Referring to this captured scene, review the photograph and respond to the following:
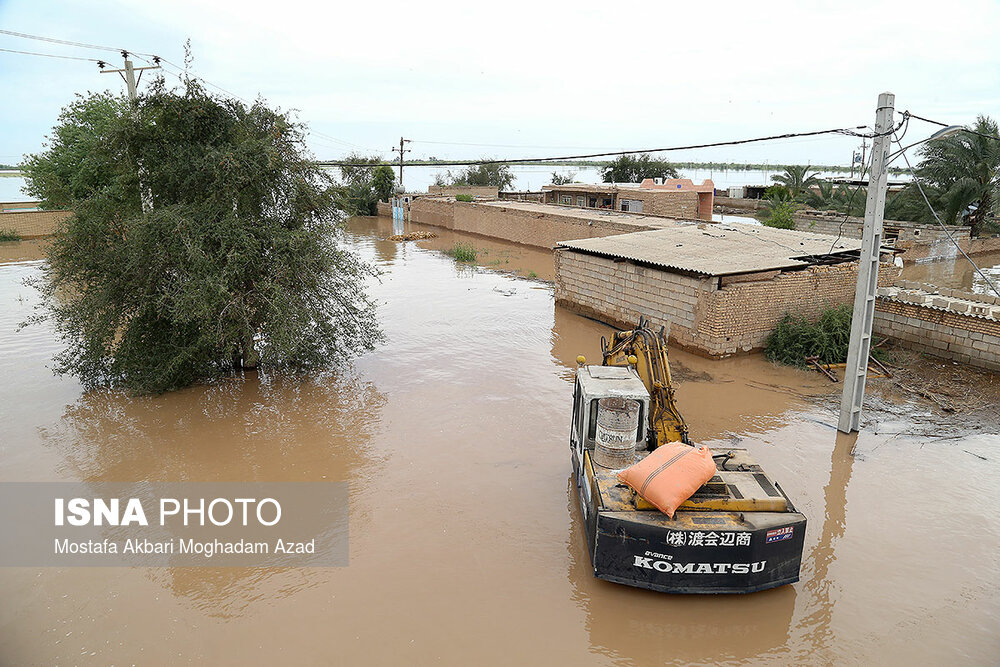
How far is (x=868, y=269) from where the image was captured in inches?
409

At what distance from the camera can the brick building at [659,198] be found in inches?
1517

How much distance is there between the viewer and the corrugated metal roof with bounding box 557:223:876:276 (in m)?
15.8

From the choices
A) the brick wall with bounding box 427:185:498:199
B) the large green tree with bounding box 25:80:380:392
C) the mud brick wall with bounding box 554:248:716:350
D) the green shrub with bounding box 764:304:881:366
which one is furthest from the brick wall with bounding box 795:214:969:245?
the brick wall with bounding box 427:185:498:199

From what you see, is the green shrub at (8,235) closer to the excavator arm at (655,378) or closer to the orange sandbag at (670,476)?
the excavator arm at (655,378)

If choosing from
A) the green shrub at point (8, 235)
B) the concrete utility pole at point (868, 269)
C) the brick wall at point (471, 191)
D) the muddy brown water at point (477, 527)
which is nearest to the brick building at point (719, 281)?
the muddy brown water at point (477, 527)

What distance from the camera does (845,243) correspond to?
1784cm

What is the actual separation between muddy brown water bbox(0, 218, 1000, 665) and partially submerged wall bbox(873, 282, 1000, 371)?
2.93 m

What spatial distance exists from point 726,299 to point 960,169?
2040 centimetres

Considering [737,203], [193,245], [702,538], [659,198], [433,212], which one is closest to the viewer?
[702,538]

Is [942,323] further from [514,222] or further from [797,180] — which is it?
[797,180]

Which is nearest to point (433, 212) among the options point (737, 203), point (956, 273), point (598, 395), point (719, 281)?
point (737, 203)

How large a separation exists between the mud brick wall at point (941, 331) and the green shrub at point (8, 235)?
42.3 meters

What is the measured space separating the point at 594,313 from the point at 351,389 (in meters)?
8.99

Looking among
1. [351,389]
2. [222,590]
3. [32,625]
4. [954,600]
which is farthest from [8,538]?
[954,600]
